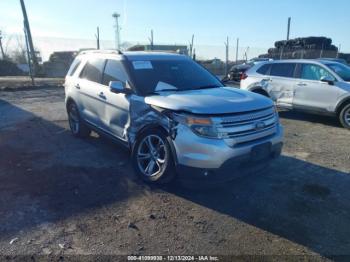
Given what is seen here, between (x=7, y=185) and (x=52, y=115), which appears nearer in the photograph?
(x=7, y=185)

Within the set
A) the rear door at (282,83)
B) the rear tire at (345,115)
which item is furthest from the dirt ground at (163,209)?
the rear door at (282,83)

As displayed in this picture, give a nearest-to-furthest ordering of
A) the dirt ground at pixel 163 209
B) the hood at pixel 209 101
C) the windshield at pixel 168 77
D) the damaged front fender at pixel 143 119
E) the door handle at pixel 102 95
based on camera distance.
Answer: the dirt ground at pixel 163 209 → the hood at pixel 209 101 → the damaged front fender at pixel 143 119 → the windshield at pixel 168 77 → the door handle at pixel 102 95

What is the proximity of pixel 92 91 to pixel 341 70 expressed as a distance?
244 inches

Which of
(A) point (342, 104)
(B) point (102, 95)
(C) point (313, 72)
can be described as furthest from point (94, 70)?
(A) point (342, 104)

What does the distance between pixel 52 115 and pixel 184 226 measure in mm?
7202

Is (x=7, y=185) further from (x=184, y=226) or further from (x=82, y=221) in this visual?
(x=184, y=226)

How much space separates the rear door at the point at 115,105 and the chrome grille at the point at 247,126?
5.15ft

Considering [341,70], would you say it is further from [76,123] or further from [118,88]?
[76,123]

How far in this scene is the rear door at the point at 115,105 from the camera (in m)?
4.50

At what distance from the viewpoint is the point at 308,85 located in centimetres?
788

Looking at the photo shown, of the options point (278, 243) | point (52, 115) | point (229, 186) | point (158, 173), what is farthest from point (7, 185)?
point (52, 115)

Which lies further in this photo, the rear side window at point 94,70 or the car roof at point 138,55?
the rear side window at point 94,70

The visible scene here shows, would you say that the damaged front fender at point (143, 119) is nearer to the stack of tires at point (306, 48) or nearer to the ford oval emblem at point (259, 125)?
the ford oval emblem at point (259, 125)

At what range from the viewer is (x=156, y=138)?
13.2ft
